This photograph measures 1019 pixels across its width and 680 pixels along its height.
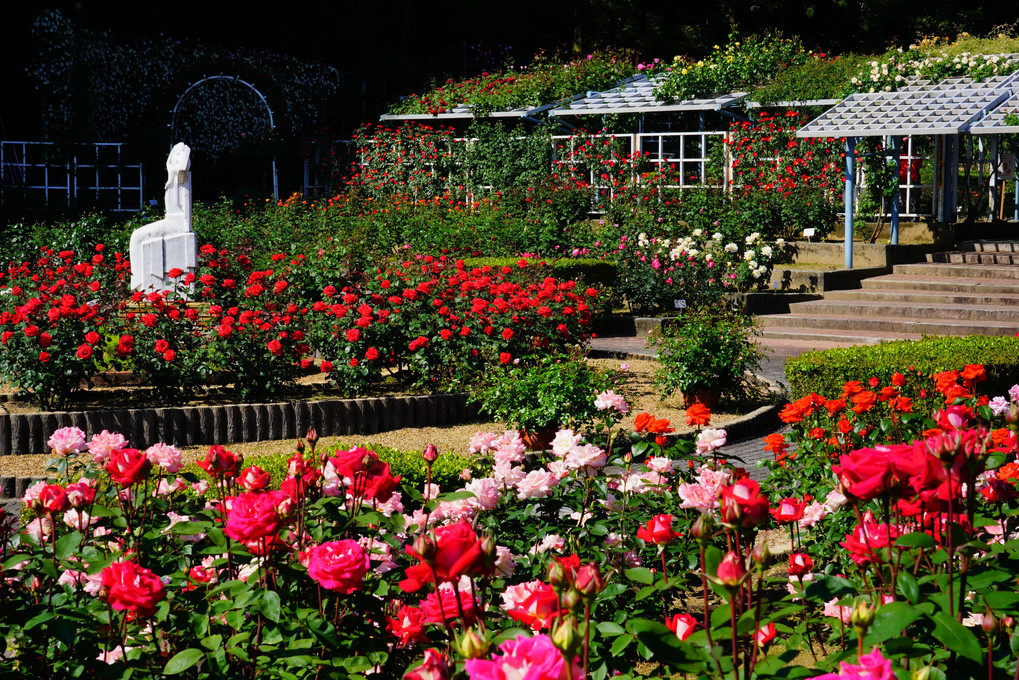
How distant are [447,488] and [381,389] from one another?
115 inches

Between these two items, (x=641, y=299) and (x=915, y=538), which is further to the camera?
(x=641, y=299)

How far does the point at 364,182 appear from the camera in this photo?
2095cm

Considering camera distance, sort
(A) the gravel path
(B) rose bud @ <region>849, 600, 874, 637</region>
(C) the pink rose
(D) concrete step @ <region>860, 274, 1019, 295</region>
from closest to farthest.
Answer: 1. (C) the pink rose
2. (B) rose bud @ <region>849, 600, 874, 637</region>
3. (A) the gravel path
4. (D) concrete step @ <region>860, 274, 1019, 295</region>

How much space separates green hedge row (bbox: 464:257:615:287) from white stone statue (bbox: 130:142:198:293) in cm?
324

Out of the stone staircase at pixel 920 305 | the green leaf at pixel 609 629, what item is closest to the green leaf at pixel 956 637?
the green leaf at pixel 609 629

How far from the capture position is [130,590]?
199cm

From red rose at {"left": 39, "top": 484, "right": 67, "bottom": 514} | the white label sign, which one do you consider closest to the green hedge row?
the white label sign

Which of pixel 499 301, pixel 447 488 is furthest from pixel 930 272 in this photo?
pixel 447 488

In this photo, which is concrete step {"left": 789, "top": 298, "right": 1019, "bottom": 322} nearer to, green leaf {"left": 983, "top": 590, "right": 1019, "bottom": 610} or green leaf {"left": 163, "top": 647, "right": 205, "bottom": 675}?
green leaf {"left": 983, "top": 590, "right": 1019, "bottom": 610}

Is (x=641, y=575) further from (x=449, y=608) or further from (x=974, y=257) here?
(x=974, y=257)

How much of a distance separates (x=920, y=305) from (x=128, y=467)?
1107cm

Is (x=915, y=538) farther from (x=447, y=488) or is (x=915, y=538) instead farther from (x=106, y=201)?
(x=106, y=201)

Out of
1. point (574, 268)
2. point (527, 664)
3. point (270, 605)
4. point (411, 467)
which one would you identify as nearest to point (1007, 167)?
point (574, 268)

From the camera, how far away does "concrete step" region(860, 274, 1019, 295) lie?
1231 cm
